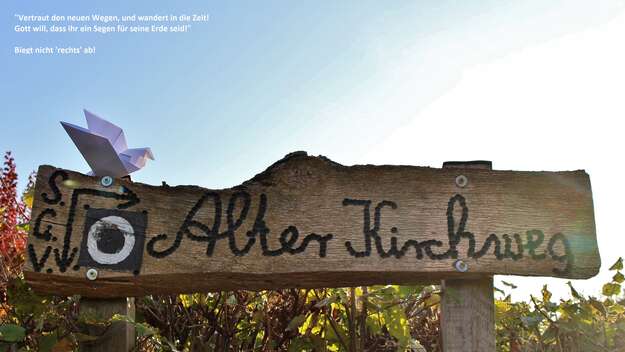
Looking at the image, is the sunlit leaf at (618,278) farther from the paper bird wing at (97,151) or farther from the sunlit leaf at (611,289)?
the paper bird wing at (97,151)

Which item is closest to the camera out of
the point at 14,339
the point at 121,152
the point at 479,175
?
the point at 14,339

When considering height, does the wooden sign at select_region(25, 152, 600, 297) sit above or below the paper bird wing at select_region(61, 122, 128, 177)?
below

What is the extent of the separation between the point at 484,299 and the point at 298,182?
778mm

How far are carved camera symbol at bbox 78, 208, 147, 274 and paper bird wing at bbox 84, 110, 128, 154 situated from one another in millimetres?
419

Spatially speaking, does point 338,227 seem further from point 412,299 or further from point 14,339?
point 14,339

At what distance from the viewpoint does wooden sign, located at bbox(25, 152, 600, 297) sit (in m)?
2.02

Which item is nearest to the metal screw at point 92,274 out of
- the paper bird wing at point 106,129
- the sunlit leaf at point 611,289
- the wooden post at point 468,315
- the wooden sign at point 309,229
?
the wooden sign at point 309,229

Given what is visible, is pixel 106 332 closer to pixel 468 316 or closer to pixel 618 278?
pixel 468 316

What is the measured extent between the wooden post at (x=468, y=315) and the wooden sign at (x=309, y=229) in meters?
0.09

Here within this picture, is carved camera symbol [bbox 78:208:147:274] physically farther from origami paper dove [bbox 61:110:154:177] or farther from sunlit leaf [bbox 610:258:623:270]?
sunlit leaf [bbox 610:258:623:270]

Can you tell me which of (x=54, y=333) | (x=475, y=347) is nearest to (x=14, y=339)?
(x=54, y=333)

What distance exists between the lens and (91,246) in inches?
80.1

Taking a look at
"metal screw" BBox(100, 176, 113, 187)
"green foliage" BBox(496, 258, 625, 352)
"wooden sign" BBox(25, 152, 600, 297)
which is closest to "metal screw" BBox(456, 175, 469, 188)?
"wooden sign" BBox(25, 152, 600, 297)

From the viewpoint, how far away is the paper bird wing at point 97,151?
2225 mm
